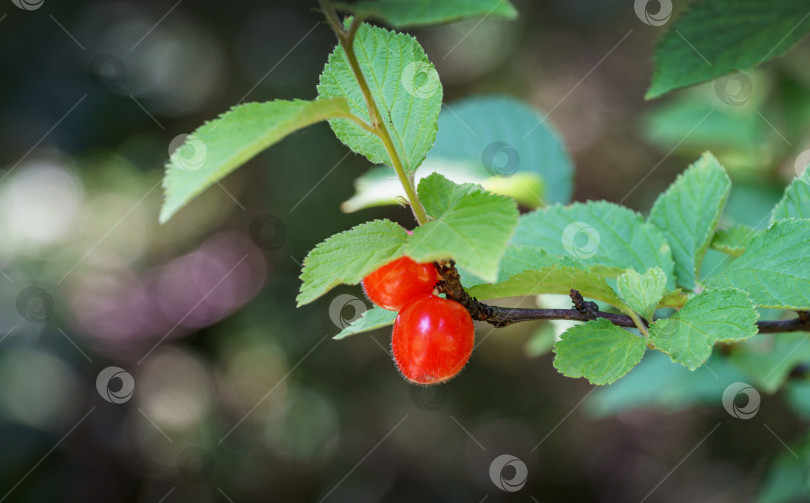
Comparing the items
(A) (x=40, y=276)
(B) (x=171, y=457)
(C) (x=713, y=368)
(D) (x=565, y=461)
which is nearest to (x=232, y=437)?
(B) (x=171, y=457)

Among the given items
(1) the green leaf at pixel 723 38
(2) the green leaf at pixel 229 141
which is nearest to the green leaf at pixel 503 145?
(1) the green leaf at pixel 723 38

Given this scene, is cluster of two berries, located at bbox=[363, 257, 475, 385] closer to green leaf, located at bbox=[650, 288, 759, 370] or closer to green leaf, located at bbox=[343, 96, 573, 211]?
green leaf, located at bbox=[650, 288, 759, 370]

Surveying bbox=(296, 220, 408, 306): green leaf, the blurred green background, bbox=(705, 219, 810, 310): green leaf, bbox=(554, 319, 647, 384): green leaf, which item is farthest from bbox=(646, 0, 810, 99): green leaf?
the blurred green background

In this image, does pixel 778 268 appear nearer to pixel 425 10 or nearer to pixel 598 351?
pixel 598 351

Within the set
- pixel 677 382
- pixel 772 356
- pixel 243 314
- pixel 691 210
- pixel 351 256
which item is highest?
pixel 691 210

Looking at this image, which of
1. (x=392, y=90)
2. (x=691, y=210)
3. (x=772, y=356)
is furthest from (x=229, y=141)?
(x=772, y=356)
